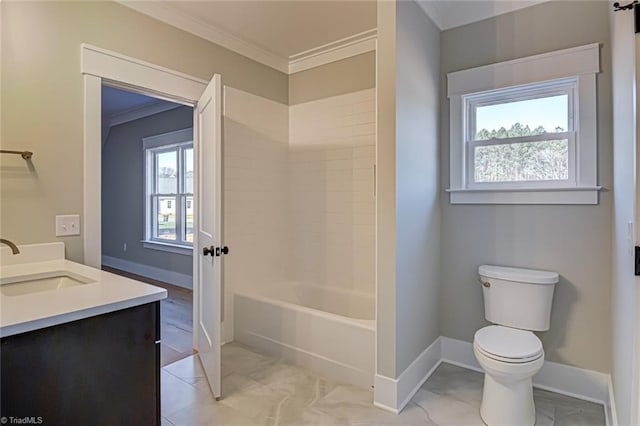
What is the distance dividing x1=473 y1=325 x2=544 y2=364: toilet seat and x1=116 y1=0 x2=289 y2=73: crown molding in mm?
2840

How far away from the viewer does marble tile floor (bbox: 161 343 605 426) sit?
1922 mm

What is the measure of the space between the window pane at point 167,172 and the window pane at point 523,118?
417 centimetres

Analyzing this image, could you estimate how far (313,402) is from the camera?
209cm

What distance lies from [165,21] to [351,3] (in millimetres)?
1333

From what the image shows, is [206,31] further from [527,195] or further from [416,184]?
[527,195]

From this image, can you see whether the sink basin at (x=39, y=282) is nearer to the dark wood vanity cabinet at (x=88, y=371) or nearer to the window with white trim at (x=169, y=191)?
the dark wood vanity cabinet at (x=88, y=371)

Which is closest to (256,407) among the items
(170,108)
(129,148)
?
(170,108)

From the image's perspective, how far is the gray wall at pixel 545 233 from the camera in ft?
6.84

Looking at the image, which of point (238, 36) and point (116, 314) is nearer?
point (116, 314)

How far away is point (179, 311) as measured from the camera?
12.6 feet

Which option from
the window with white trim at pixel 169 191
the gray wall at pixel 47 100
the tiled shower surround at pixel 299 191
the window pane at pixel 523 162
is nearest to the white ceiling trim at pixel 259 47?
the gray wall at pixel 47 100

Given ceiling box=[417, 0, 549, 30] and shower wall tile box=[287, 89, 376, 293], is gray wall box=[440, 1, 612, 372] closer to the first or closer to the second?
ceiling box=[417, 0, 549, 30]

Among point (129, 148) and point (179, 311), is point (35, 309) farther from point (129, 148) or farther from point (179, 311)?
point (129, 148)

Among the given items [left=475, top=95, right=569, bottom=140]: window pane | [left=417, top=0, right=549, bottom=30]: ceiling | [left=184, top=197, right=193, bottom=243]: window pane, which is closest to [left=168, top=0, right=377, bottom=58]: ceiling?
[left=417, top=0, right=549, bottom=30]: ceiling
